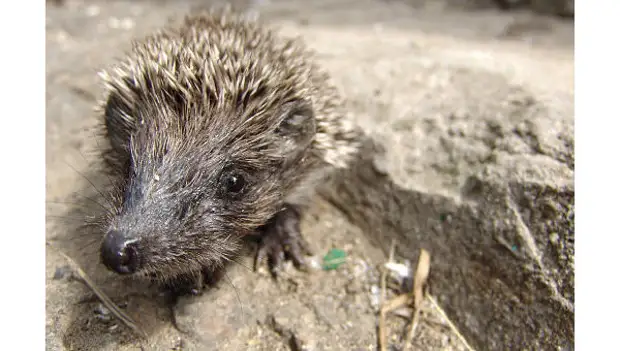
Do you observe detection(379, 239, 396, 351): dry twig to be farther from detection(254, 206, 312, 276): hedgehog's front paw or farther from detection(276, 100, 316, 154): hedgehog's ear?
detection(276, 100, 316, 154): hedgehog's ear

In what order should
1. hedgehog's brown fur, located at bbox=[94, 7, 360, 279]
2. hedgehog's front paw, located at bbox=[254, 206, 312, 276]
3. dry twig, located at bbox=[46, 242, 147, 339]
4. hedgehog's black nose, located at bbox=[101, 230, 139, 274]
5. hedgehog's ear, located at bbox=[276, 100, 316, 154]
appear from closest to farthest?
Answer: hedgehog's black nose, located at bbox=[101, 230, 139, 274], hedgehog's brown fur, located at bbox=[94, 7, 360, 279], dry twig, located at bbox=[46, 242, 147, 339], hedgehog's ear, located at bbox=[276, 100, 316, 154], hedgehog's front paw, located at bbox=[254, 206, 312, 276]

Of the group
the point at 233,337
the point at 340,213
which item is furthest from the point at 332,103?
the point at 233,337

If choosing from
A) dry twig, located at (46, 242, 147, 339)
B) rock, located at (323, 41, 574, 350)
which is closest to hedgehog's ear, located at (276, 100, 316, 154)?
rock, located at (323, 41, 574, 350)

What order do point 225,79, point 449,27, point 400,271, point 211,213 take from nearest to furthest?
1. point 211,213
2. point 225,79
3. point 400,271
4. point 449,27

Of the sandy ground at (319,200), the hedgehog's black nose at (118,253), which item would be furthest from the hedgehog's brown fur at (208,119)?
the sandy ground at (319,200)

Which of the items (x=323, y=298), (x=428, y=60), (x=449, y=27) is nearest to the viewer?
(x=323, y=298)

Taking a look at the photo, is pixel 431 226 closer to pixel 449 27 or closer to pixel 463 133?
pixel 463 133

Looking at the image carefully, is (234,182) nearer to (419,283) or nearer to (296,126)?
(296,126)
